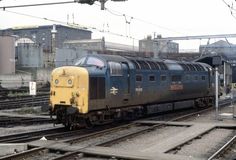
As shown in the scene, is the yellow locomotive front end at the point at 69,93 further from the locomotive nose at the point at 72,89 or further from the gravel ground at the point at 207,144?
the gravel ground at the point at 207,144

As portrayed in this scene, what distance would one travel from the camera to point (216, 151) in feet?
Answer: 41.5

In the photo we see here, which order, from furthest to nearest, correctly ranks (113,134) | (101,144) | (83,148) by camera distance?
(113,134), (101,144), (83,148)

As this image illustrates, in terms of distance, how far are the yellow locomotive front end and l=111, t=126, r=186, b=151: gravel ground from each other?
8.17ft

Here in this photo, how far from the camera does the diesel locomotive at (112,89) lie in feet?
54.2

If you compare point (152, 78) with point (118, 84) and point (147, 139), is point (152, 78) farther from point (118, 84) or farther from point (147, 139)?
point (147, 139)

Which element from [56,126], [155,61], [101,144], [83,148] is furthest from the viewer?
[155,61]

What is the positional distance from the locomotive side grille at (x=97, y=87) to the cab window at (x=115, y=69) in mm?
745

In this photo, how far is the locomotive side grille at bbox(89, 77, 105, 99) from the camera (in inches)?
656

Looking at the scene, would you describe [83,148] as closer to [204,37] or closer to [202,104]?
[202,104]

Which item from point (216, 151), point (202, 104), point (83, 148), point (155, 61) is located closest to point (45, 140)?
point (83, 148)

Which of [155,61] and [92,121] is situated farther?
[155,61]

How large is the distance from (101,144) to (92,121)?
3.89m

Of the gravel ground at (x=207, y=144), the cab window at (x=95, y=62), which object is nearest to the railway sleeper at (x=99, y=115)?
the cab window at (x=95, y=62)

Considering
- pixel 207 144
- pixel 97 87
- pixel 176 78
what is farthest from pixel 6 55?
pixel 207 144
